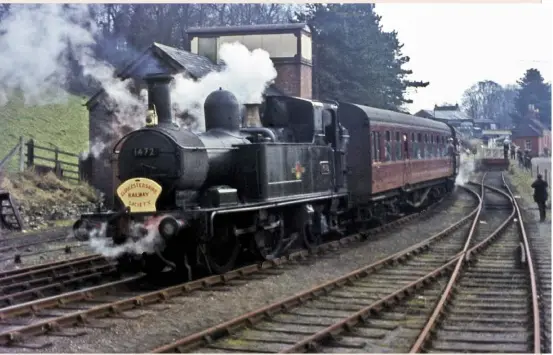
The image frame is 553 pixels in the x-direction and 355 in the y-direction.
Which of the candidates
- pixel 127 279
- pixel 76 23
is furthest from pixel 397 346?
pixel 76 23

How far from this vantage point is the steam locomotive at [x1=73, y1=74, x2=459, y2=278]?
7332 mm

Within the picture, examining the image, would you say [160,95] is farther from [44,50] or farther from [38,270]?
[38,270]

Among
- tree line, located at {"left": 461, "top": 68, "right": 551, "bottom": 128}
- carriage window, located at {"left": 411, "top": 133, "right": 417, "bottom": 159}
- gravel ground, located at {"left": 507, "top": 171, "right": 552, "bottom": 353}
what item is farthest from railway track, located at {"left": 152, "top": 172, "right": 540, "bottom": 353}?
carriage window, located at {"left": 411, "top": 133, "right": 417, "bottom": 159}

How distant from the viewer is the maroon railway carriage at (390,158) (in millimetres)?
11805

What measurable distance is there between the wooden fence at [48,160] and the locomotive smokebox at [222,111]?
4.96 metres

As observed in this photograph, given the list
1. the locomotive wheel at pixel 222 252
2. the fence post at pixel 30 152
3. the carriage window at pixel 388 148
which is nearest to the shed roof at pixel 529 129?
the locomotive wheel at pixel 222 252

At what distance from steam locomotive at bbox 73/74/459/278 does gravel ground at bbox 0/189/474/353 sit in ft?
2.13

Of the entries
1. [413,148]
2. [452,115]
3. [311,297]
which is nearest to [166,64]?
[311,297]

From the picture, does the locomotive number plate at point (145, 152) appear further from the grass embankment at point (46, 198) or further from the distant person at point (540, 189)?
the distant person at point (540, 189)

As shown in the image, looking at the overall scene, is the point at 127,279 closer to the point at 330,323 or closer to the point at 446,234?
the point at 330,323

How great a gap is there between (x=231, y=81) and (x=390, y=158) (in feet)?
13.2

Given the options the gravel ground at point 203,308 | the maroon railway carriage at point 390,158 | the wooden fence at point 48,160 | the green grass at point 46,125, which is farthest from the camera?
the wooden fence at point 48,160

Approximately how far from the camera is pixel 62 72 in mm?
8922

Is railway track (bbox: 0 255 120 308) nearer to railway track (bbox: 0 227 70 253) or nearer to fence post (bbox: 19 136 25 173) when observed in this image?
railway track (bbox: 0 227 70 253)
